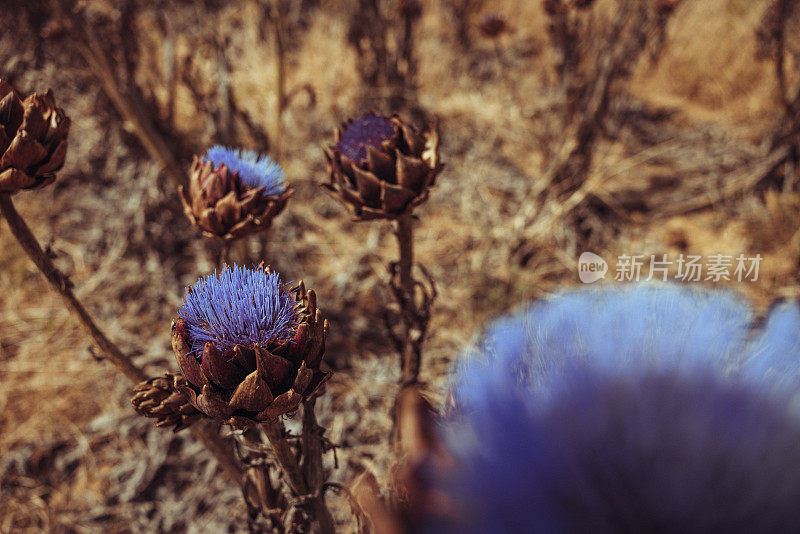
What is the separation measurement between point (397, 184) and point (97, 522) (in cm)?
111

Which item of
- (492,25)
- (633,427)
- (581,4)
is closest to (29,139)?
(633,427)

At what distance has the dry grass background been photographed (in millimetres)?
1263

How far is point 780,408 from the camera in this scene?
12.5 inches

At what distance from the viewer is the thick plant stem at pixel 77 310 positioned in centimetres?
57

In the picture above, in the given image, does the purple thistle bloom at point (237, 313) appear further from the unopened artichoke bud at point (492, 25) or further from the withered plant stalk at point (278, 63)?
the unopened artichoke bud at point (492, 25)

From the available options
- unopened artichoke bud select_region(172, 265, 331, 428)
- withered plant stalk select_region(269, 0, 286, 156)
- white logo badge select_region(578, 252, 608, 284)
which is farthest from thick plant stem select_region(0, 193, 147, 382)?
white logo badge select_region(578, 252, 608, 284)

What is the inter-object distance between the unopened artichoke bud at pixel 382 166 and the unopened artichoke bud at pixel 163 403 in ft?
1.05

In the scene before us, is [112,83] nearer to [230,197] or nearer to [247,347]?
[230,197]

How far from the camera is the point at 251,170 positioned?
737 mm

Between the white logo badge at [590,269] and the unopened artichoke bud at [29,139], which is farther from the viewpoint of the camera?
the white logo badge at [590,269]

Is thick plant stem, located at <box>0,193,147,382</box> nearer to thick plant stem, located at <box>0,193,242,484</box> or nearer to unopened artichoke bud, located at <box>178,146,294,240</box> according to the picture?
thick plant stem, located at <box>0,193,242,484</box>

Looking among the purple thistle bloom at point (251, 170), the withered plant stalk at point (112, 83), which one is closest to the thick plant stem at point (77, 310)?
the purple thistle bloom at point (251, 170)

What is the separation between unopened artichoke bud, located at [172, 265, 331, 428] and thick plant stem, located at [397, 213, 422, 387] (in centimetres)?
26

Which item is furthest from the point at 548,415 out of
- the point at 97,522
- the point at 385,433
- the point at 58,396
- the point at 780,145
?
the point at 780,145
